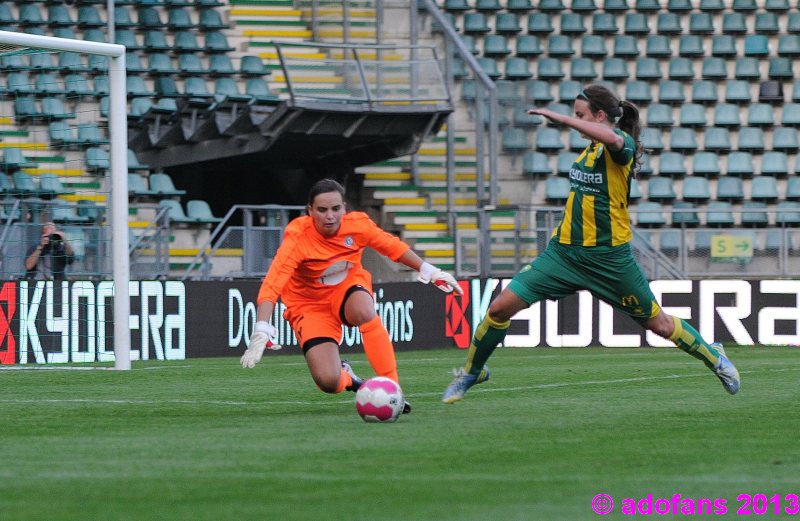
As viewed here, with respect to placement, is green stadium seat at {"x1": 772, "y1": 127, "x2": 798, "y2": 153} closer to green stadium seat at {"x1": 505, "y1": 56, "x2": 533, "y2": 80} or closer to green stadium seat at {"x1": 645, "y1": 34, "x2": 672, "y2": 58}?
green stadium seat at {"x1": 645, "y1": 34, "x2": 672, "y2": 58}

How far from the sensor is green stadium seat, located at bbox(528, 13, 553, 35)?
2622 cm

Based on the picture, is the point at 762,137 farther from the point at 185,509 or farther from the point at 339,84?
the point at 185,509

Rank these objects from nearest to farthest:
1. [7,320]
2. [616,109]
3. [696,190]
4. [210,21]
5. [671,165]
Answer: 1. [616,109]
2. [7,320]
3. [210,21]
4. [696,190]
5. [671,165]

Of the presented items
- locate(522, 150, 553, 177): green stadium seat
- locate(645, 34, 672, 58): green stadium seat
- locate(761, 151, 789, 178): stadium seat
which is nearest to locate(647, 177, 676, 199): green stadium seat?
locate(522, 150, 553, 177): green stadium seat

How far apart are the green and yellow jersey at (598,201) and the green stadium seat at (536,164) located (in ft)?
39.7

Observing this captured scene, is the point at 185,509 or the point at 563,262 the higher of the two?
the point at 563,262

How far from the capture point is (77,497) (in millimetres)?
5258

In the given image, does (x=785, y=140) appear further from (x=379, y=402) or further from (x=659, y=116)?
(x=379, y=402)

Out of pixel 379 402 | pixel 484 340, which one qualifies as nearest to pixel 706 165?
pixel 484 340

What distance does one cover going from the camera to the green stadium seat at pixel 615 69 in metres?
25.9

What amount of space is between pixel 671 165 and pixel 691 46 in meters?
3.01

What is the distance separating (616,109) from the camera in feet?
28.0

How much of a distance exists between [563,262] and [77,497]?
4.40 metres

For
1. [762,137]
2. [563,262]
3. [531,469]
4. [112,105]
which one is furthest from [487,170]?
[531,469]
